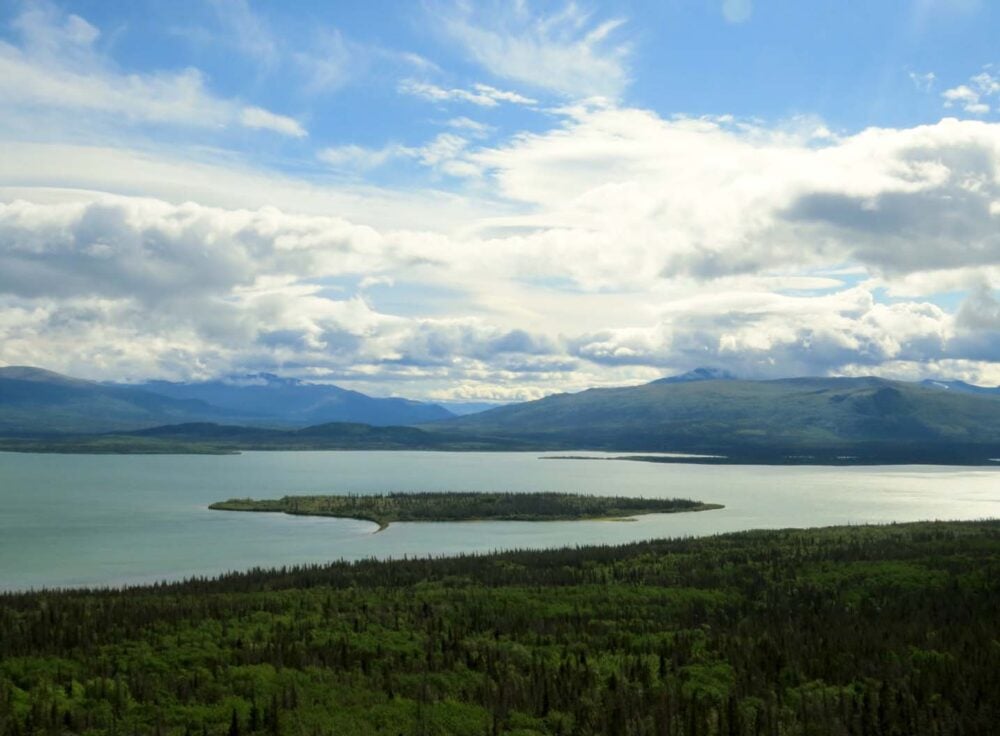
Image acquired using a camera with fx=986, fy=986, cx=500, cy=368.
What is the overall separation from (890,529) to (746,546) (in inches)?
1245

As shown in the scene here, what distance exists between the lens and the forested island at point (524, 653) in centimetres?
4125

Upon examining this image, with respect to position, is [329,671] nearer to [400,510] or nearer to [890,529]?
[890,529]

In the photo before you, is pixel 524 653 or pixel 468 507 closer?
pixel 524 653

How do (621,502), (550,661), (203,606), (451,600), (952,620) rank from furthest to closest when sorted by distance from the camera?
1. (621,502)
2. (451,600)
3. (203,606)
4. (952,620)
5. (550,661)

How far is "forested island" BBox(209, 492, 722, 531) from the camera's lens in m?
174

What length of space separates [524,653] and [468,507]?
127368 mm

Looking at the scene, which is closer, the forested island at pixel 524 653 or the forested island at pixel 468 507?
the forested island at pixel 524 653

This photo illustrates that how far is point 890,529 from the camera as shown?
130m

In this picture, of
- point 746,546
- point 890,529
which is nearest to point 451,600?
point 746,546

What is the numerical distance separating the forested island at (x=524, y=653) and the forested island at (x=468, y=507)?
83807mm

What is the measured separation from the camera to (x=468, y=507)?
594ft

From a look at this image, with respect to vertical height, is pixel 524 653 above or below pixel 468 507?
above

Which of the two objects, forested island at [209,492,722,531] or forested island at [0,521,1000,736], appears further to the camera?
forested island at [209,492,722,531]

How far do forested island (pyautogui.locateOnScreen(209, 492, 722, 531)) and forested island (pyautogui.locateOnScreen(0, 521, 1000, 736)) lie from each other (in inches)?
3299
